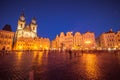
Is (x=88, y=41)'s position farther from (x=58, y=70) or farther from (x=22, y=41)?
(x=58, y=70)

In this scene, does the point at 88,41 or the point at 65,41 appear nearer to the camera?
the point at 88,41

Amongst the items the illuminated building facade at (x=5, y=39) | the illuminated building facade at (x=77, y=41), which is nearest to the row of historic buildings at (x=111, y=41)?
the illuminated building facade at (x=77, y=41)

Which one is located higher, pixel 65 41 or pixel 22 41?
pixel 65 41

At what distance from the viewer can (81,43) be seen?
83.8m

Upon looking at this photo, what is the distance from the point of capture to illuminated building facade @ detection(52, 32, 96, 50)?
80.4 metres

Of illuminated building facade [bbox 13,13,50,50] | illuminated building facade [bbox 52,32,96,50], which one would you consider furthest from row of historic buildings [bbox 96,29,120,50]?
illuminated building facade [bbox 13,13,50,50]

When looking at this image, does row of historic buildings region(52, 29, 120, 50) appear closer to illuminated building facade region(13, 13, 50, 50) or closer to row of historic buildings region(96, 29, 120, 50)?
row of historic buildings region(96, 29, 120, 50)

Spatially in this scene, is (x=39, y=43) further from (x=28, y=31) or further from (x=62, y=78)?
(x=62, y=78)

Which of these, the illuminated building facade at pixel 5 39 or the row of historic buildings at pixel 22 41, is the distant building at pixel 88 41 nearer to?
the row of historic buildings at pixel 22 41

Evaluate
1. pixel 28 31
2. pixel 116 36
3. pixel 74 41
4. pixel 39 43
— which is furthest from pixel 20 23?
pixel 116 36

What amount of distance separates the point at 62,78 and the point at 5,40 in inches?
2634

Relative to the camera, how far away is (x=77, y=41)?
85.9m

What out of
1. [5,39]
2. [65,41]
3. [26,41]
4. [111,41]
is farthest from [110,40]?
[5,39]

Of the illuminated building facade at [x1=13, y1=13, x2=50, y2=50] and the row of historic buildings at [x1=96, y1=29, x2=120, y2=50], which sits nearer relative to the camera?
the row of historic buildings at [x1=96, y1=29, x2=120, y2=50]
